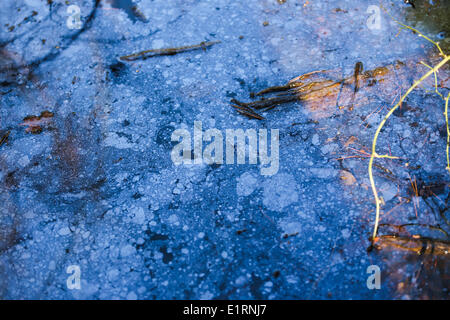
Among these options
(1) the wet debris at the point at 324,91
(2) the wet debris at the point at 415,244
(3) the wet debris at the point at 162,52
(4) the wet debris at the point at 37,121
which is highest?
(3) the wet debris at the point at 162,52

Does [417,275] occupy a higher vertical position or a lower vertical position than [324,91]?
lower

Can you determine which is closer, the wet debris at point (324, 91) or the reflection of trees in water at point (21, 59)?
the wet debris at point (324, 91)

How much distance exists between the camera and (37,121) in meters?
2.25

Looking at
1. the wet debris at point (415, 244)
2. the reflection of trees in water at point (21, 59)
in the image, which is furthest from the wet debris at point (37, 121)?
the wet debris at point (415, 244)

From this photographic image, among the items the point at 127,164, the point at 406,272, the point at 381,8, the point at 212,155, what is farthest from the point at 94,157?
the point at 381,8

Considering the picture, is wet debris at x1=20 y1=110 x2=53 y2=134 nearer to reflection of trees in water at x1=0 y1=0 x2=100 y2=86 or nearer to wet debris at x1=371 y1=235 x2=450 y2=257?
reflection of trees in water at x1=0 y1=0 x2=100 y2=86

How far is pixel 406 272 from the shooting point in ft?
5.40

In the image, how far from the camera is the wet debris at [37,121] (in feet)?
7.25

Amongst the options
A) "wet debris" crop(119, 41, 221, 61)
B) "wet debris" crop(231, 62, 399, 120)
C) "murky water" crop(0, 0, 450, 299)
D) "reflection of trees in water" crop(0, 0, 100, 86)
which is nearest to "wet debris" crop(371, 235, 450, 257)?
"murky water" crop(0, 0, 450, 299)

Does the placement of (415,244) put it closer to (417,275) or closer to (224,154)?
(417,275)

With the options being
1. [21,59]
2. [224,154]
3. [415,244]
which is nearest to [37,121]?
[21,59]

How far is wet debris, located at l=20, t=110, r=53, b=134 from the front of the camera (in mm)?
2211

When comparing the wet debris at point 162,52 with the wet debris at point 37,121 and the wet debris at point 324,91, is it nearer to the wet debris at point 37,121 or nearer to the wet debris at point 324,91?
the wet debris at point 324,91

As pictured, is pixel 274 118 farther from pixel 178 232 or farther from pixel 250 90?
pixel 178 232
